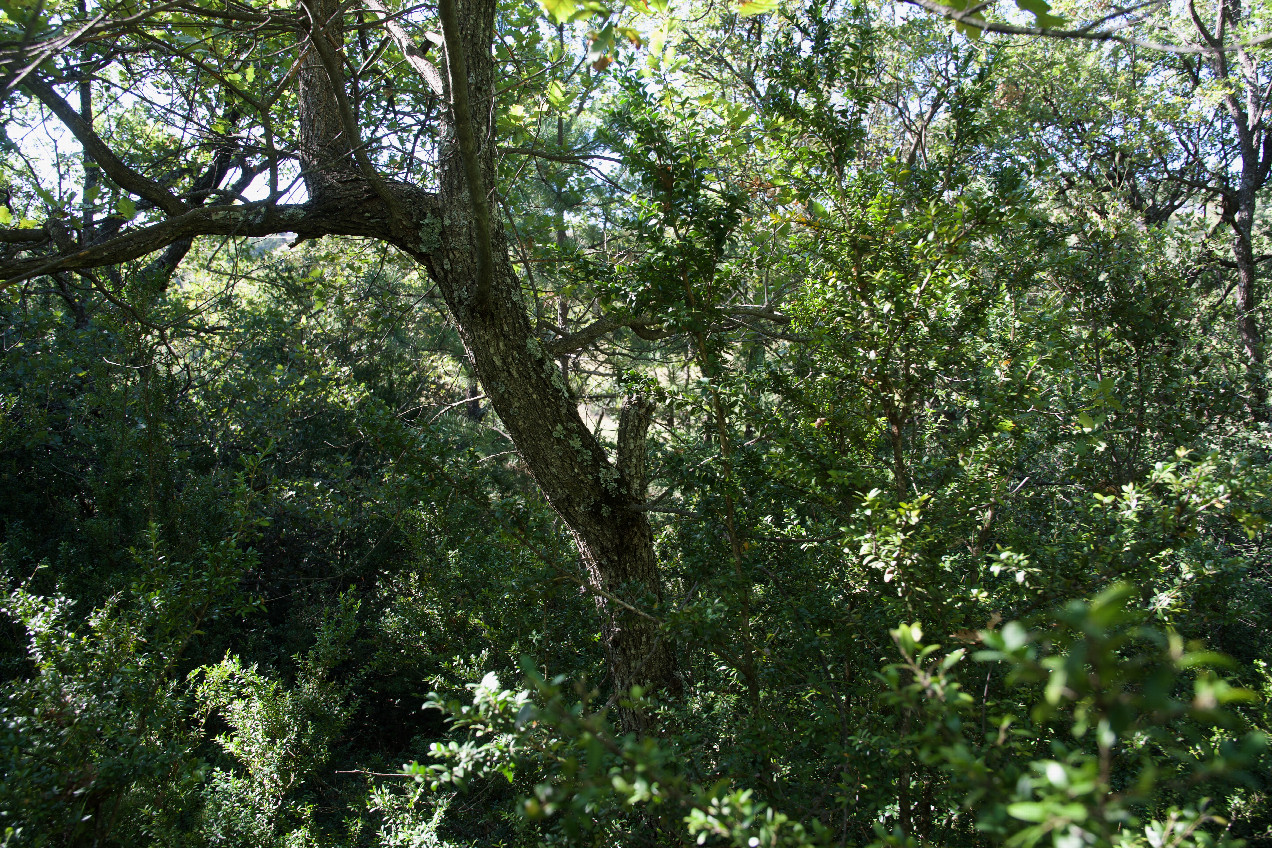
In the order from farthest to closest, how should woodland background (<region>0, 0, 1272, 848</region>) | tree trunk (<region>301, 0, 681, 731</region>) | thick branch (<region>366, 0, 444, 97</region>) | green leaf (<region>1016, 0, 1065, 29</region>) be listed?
thick branch (<region>366, 0, 444, 97</region>)
tree trunk (<region>301, 0, 681, 731</region>)
woodland background (<region>0, 0, 1272, 848</region>)
green leaf (<region>1016, 0, 1065, 29</region>)

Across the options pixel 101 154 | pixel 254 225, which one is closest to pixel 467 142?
pixel 254 225

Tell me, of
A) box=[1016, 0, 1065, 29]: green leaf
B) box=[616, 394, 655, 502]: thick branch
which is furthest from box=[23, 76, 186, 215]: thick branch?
box=[1016, 0, 1065, 29]: green leaf

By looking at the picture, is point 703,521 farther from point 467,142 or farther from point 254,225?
point 254,225

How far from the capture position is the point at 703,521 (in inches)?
95.9

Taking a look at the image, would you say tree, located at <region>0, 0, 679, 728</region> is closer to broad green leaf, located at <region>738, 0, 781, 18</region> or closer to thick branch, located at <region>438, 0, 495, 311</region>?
thick branch, located at <region>438, 0, 495, 311</region>

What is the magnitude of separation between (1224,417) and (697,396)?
456 centimetres

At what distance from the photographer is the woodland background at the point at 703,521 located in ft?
4.38

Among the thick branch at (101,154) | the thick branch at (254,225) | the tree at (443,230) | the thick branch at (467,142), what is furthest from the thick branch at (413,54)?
the thick branch at (101,154)

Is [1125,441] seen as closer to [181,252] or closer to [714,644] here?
[714,644]

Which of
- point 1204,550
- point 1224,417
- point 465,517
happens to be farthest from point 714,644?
point 1224,417

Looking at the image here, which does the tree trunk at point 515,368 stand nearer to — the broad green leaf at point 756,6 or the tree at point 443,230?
the tree at point 443,230

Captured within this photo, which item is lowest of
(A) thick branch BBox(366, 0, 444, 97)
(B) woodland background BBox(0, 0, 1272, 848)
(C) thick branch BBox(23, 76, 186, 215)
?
(B) woodland background BBox(0, 0, 1272, 848)

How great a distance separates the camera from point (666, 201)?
2.19 metres

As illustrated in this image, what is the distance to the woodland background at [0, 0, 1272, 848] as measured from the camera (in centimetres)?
133
